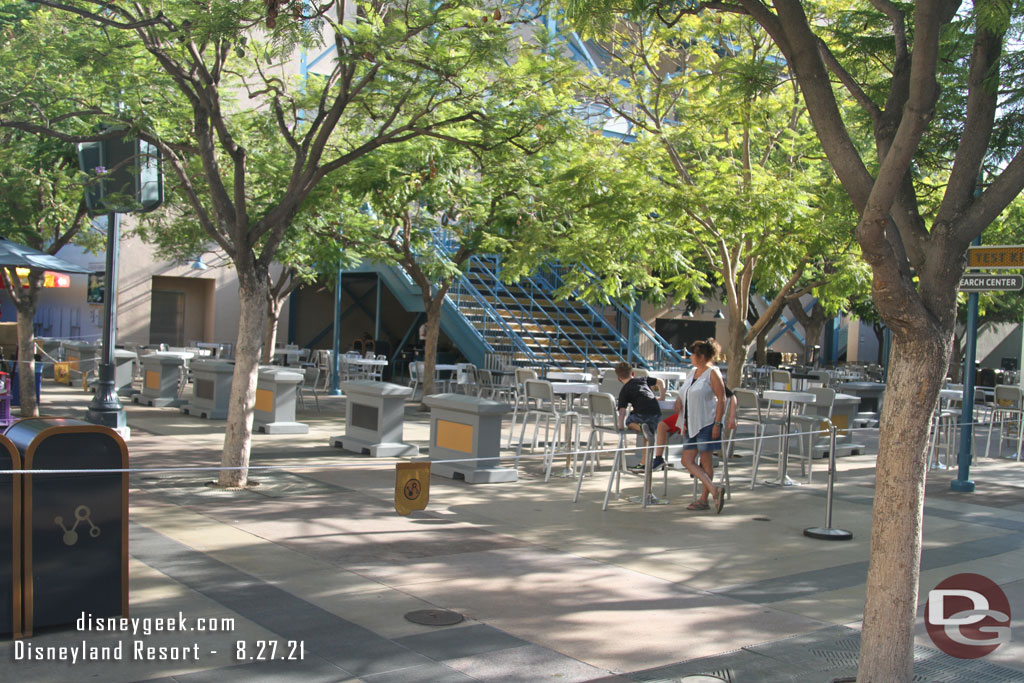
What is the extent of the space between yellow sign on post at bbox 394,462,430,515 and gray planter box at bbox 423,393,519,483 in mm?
4243

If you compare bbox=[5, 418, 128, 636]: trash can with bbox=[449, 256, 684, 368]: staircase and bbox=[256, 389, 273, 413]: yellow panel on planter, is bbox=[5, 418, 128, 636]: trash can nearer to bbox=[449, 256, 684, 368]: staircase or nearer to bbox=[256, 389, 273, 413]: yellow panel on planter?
bbox=[256, 389, 273, 413]: yellow panel on planter

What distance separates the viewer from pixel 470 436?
1182 cm

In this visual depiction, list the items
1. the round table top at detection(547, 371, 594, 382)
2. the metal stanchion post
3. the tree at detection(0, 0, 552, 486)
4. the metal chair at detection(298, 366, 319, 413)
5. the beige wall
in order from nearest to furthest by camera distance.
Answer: the metal stanchion post
the tree at detection(0, 0, 552, 486)
the round table top at detection(547, 371, 594, 382)
the metal chair at detection(298, 366, 319, 413)
the beige wall

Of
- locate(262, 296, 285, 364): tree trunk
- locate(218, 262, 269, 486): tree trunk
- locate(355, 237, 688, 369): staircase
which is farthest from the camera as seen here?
locate(355, 237, 688, 369): staircase

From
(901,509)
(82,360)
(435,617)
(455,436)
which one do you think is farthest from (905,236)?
(82,360)

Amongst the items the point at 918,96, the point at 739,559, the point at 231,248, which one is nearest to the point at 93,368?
the point at 231,248

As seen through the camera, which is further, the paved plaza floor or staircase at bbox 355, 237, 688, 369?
staircase at bbox 355, 237, 688, 369

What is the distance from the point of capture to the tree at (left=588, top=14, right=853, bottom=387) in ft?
44.6

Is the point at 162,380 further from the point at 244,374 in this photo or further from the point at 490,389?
the point at 244,374

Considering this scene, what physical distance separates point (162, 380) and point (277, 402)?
15.0ft

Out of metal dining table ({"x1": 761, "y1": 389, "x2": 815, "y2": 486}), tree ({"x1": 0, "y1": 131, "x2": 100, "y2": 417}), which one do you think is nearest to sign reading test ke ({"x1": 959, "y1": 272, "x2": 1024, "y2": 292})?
metal dining table ({"x1": 761, "y1": 389, "x2": 815, "y2": 486})

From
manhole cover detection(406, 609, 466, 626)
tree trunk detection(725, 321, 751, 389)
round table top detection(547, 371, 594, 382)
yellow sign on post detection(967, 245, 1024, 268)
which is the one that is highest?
yellow sign on post detection(967, 245, 1024, 268)

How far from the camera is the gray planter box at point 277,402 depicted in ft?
49.9

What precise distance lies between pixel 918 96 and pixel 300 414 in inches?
617
